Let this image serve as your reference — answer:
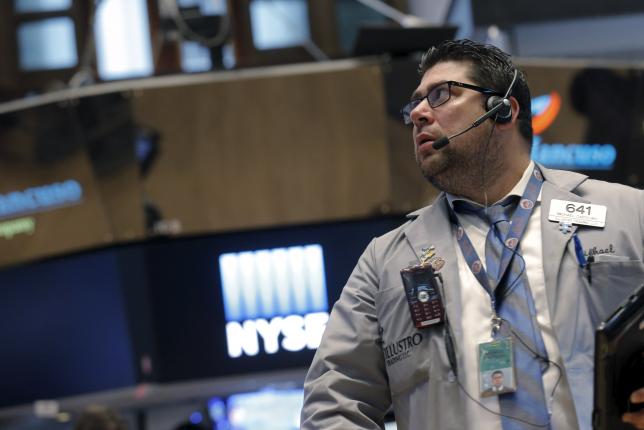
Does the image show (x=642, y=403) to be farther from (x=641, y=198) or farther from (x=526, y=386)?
(x=641, y=198)

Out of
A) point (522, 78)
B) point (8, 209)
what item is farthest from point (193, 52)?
point (522, 78)

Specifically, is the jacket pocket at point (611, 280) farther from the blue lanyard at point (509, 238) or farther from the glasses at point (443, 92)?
the glasses at point (443, 92)

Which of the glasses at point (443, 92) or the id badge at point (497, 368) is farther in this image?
the glasses at point (443, 92)

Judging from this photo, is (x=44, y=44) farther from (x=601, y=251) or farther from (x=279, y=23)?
(x=601, y=251)

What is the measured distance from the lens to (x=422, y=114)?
2.73 m

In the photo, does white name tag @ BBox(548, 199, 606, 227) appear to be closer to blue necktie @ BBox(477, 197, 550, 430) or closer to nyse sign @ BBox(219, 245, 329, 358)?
blue necktie @ BBox(477, 197, 550, 430)

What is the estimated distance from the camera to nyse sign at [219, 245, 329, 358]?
6.57 metres

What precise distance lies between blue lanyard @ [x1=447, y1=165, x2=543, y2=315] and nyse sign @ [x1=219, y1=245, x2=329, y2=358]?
3.93m

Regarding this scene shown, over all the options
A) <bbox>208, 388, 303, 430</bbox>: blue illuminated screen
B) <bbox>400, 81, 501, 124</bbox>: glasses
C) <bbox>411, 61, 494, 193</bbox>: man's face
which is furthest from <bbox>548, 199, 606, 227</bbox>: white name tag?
<bbox>208, 388, 303, 430</bbox>: blue illuminated screen

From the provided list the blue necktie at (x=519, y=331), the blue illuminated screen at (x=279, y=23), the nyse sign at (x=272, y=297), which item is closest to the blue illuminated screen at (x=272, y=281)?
the nyse sign at (x=272, y=297)

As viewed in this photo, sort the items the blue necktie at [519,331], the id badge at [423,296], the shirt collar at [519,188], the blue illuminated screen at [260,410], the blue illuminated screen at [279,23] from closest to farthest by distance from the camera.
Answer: the blue necktie at [519,331]
the id badge at [423,296]
the shirt collar at [519,188]
the blue illuminated screen at [260,410]
the blue illuminated screen at [279,23]

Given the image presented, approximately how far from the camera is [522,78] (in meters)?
2.80

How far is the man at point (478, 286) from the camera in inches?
94.7

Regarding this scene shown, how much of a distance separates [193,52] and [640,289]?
5.25 metres
